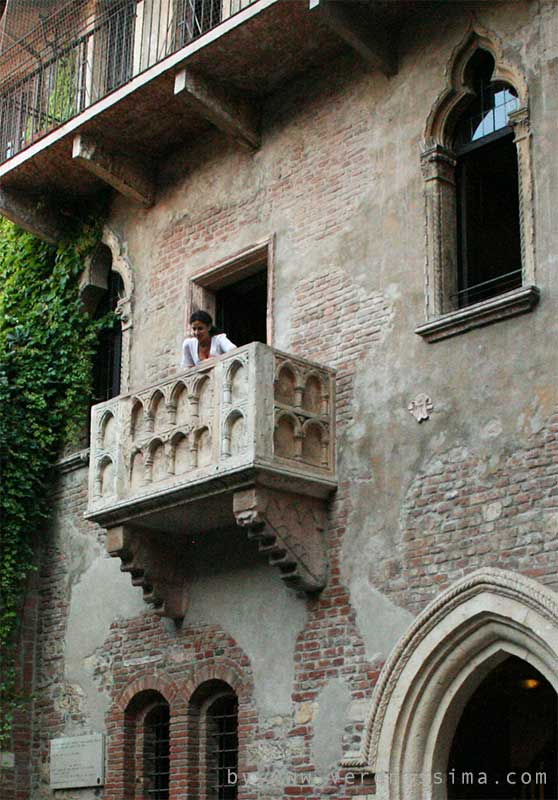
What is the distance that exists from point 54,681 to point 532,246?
6.99m

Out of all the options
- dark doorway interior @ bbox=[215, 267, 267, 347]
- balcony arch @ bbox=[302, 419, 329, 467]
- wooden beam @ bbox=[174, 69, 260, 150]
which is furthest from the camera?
dark doorway interior @ bbox=[215, 267, 267, 347]

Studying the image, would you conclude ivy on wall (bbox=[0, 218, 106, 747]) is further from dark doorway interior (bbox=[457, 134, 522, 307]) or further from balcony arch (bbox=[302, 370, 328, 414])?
dark doorway interior (bbox=[457, 134, 522, 307])

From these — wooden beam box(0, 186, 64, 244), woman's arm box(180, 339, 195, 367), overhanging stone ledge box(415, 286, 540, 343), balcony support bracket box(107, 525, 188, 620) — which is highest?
wooden beam box(0, 186, 64, 244)

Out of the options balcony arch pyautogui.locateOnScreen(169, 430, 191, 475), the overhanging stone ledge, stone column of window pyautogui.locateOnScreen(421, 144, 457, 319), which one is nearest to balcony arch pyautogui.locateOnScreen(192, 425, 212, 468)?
balcony arch pyautogui.locateOnScreen(169, 430, 191, 475)

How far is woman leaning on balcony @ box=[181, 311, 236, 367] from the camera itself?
41.4ft

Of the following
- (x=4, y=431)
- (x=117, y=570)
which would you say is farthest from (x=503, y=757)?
(x=4, y=431)

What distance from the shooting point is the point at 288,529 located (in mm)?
11703

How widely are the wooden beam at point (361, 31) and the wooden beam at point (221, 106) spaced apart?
1.54 m

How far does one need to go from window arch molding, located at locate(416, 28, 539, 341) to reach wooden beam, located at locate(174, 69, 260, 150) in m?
2.35

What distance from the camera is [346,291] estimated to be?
12.4 meters

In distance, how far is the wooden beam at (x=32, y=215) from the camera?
15841mm

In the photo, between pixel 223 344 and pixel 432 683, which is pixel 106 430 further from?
pixel 432 683

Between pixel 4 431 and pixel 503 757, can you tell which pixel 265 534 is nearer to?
pixel 503 757

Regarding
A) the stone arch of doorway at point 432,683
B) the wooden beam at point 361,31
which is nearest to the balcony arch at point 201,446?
the stone arch of doorway at point 432,683
